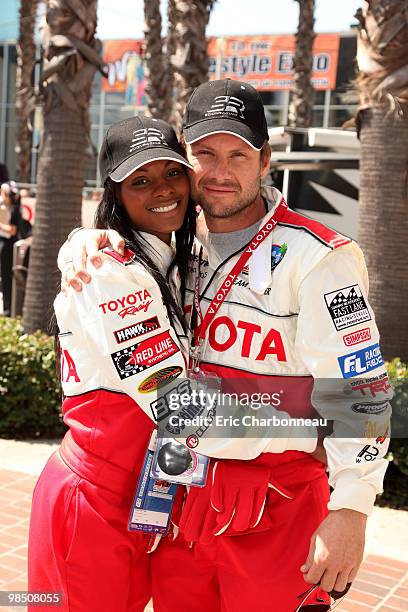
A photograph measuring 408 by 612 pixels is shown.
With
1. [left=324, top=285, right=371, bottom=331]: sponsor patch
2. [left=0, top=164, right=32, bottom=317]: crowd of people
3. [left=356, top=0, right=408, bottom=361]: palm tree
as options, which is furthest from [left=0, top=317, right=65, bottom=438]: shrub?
[left=0, top=164, right=32, bottom=317]: crowd of people

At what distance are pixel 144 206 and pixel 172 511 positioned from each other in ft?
3.12

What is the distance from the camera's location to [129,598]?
88.7 inches

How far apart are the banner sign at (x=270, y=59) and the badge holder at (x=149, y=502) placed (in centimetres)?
2965

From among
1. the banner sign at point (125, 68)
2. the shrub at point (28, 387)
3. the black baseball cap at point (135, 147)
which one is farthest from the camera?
the banner sign at point (125, 68)

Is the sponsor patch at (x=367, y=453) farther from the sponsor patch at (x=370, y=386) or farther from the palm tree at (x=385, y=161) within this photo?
the palm tree at (x=385, y=161)

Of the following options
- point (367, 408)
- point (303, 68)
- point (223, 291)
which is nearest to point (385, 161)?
point (223, 291)

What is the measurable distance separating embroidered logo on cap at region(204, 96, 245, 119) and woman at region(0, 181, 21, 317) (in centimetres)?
891

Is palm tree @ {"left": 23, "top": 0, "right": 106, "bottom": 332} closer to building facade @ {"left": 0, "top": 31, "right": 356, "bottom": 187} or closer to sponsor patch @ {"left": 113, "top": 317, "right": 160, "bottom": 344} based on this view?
sponsor patch @ {"left": 113, "top": 317, "right": 160, "bottom": 344}

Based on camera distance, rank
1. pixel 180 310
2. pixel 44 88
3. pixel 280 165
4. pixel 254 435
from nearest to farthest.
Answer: pixel 254 435, pixel 180 310, pixel 44 88, pixel 280 165

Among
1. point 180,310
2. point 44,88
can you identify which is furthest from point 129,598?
point 44,88

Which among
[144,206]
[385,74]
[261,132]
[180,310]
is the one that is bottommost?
[180,310]

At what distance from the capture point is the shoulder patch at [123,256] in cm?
210

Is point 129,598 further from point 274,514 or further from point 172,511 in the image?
point 274,514

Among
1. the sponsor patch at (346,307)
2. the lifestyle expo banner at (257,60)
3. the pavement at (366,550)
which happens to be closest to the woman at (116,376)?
the sponsor patch at (346,307)
